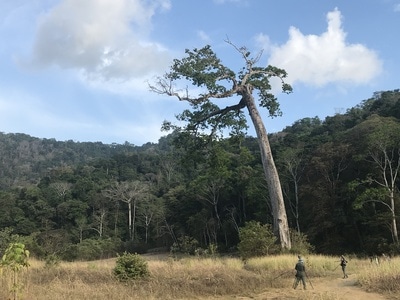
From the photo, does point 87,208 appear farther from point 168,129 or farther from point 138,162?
point 168,129

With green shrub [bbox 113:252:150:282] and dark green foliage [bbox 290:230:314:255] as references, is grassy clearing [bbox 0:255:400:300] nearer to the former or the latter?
green shrub [bbox 113:252:150:282]

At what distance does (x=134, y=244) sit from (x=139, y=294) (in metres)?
45.2

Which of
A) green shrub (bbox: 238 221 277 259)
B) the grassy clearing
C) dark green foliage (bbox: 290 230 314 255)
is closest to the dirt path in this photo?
the grassy clearing

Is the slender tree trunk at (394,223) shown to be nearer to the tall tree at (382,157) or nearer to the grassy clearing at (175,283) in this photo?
the tall tree at (382,157)

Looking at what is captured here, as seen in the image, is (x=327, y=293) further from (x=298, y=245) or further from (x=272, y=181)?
(x=272, y=181)

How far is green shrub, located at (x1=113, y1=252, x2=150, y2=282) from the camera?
11188mm

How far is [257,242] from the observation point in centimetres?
1677

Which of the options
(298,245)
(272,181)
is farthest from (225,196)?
(298,245)

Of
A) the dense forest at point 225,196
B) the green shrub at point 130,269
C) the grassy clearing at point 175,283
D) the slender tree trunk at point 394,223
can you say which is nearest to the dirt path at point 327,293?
the grassy clearing at point 175,283

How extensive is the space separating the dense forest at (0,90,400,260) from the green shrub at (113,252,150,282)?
882 cm

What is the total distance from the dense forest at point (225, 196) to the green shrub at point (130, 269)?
8822 millimetres

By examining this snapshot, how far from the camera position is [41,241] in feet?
165

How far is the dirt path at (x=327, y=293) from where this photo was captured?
898 cm

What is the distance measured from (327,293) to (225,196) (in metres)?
43.0
